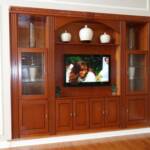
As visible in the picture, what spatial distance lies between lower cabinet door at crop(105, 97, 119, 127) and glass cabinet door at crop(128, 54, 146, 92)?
A: 48 cm

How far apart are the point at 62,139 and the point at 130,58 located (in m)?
2.13

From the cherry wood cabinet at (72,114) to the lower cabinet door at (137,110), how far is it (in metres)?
0.92

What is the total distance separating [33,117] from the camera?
12.3 feet

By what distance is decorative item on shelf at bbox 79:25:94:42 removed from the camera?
401cm

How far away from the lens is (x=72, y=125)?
156 inches

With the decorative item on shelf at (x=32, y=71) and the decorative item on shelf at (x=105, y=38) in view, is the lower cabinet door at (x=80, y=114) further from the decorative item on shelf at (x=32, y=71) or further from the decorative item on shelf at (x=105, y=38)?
the decorative item on shelf at (x=105, y=38)

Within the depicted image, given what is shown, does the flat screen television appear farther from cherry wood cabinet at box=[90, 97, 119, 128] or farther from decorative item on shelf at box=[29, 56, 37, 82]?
decorative item on shelf at box=[29, 56, 37, 82]

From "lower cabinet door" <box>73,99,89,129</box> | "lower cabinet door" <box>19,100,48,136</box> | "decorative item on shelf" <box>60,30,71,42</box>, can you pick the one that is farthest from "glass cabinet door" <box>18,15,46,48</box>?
"lower cabinet door" <box>73,99,89,129</box>

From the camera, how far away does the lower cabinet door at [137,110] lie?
4.29 meters

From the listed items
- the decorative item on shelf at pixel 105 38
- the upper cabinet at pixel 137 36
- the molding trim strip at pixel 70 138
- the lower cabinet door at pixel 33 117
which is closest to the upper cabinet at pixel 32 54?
the lower cabinet door at pixel 33 117

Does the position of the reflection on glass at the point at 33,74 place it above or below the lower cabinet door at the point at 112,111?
above

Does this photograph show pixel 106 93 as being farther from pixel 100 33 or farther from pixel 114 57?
pixel 100 33

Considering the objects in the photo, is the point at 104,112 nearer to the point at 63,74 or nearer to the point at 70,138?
the point at 70,138

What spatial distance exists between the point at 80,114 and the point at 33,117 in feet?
2.90
